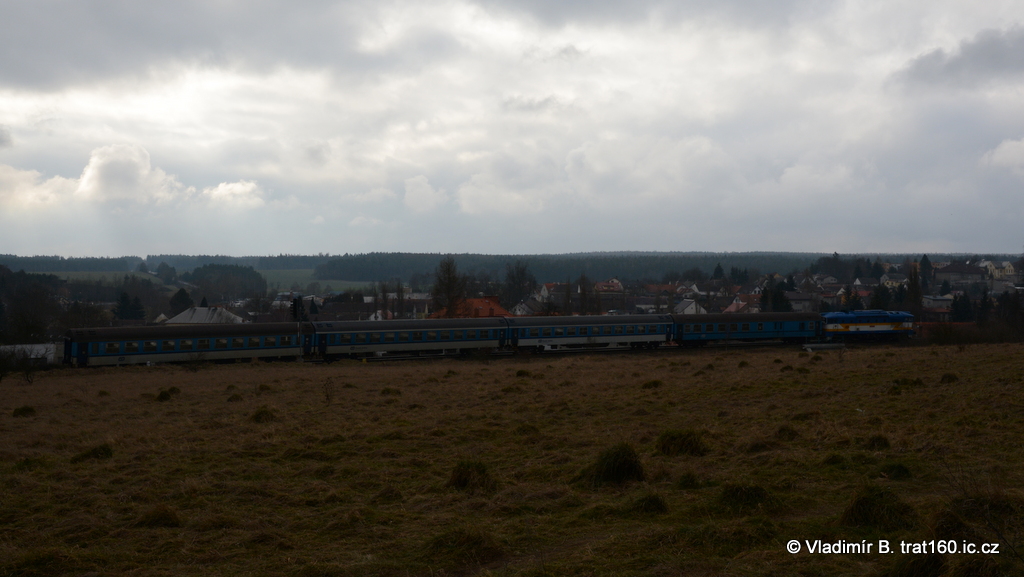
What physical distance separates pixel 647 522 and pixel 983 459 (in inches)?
258

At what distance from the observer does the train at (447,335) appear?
137 ft

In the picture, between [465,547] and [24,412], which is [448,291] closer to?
[24,412]

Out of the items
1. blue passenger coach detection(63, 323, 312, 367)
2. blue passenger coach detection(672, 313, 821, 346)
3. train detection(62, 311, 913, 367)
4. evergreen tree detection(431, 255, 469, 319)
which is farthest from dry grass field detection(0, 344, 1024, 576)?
evergreen tree detection(431, 255, 469, 319)

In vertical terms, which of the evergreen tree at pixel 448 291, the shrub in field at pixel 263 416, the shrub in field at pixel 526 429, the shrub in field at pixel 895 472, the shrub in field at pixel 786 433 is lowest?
the shrub in field at pixel 263 416

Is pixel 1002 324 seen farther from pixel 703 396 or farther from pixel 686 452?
pixel 686 452

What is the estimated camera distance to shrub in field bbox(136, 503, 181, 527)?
9930 millimetres

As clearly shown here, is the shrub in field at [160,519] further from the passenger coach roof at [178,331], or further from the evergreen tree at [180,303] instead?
the evergreen tree at [180,303]

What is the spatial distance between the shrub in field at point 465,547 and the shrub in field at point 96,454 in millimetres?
9947

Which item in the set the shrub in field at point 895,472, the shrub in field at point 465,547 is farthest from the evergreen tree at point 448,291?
the shrub in field at point 465,547

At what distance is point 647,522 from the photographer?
9117mm

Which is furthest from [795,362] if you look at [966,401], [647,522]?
[647,522]

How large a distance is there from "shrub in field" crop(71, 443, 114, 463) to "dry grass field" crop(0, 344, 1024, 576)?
3cm

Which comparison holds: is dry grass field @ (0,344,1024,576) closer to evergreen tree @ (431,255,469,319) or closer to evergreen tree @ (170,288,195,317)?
evergreen tree @ (431,255,469,319)

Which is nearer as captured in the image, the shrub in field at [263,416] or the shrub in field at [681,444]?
the shrub in field at [681,444]
